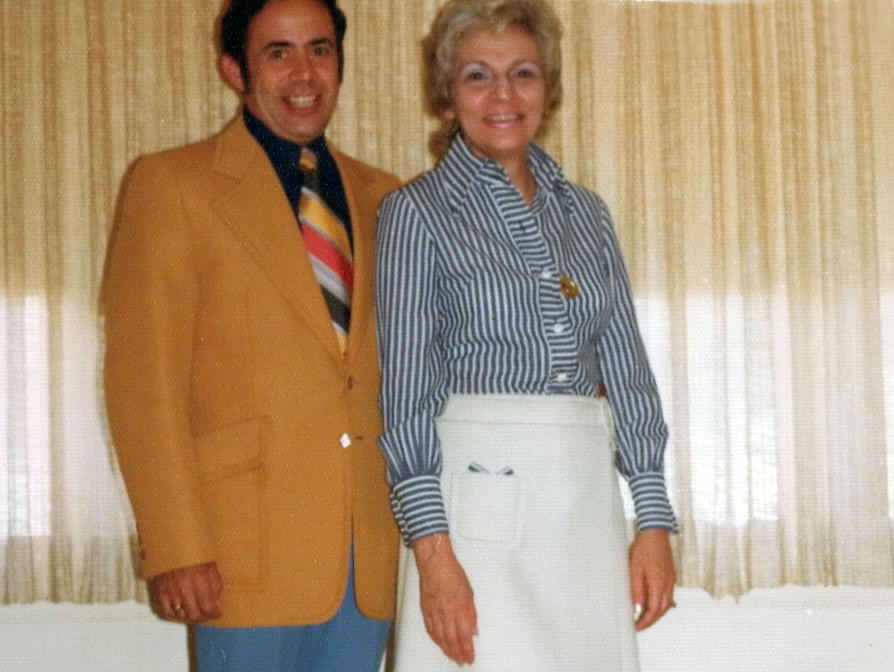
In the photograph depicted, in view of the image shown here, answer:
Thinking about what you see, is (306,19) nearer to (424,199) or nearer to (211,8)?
(424,199)

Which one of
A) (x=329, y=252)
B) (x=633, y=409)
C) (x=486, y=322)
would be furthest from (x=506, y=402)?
(x=329, y=252)

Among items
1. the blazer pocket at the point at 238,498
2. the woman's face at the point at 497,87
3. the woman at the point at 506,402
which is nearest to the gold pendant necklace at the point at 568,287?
the woman at the point at 506,402

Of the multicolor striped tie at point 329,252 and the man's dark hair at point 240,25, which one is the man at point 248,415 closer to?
the multicolor striped tie at point 329,252

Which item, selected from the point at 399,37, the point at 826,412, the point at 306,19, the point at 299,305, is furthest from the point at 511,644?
the point at 399,37

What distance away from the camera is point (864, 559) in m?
2.60

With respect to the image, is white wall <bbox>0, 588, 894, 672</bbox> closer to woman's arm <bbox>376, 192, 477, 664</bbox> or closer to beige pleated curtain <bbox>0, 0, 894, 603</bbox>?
beige pleated curtain <bbox>0, 0, 894, 603</bbox>

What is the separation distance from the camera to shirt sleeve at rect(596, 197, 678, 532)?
157 centimetres

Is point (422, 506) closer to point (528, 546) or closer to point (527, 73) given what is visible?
point (528, 546)

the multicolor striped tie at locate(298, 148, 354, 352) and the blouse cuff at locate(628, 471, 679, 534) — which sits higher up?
the multicolor striped tie at locate(298, 148, 354, 352)

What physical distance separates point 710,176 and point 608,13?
0.48 metres

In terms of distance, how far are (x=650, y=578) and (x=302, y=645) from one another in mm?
571

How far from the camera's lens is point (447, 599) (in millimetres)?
1394

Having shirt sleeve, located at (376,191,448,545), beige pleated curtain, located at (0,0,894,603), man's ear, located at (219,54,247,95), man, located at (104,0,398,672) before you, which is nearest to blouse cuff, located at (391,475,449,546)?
shirt sleeve, located at (376,191,448,545)

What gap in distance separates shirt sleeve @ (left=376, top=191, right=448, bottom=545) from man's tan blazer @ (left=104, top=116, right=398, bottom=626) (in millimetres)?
208
